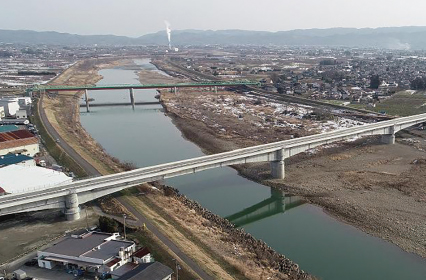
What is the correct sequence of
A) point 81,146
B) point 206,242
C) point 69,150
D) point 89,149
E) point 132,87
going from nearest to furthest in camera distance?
1. point 206,242
2. point 69,150
3. point 89,149
4. point 81,146
5. point 132,87

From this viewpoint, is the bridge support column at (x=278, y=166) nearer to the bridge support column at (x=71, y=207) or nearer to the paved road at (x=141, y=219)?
the paved road at (x=141, y=219)

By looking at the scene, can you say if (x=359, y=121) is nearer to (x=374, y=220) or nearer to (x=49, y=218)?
(x=374, y=220)

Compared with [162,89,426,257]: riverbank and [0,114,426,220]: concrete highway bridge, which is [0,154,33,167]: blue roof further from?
[162,89,426,257]: riverbank

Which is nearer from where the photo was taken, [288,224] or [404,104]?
[288,224]

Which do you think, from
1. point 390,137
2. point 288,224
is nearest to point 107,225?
point 288,224

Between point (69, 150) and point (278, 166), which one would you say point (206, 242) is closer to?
point (278, 166)

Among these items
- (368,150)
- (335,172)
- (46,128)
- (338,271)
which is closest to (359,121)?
(368,150)
